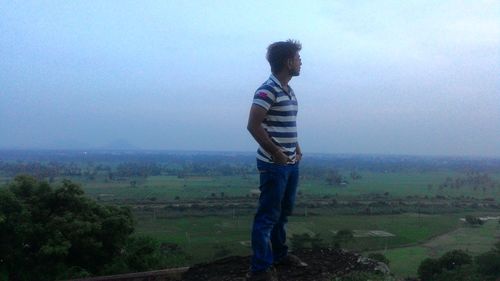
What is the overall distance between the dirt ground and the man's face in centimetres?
175

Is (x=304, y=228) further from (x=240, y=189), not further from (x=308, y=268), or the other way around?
(x=240, y=189)

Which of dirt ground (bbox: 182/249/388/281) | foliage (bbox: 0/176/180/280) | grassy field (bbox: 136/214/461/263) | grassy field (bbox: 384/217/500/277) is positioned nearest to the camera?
dirt ground (bbox: 182/249/388/281)

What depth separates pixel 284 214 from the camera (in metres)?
4.42

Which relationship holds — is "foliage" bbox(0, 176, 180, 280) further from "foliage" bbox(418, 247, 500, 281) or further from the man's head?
"foliage" bbox(418, 247, 500, 281)

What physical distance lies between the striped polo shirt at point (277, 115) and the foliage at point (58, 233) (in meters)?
5.16

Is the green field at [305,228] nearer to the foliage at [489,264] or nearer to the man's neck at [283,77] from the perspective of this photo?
the foliage at [489,264]

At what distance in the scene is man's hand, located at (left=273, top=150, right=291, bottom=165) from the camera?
384 centimetres

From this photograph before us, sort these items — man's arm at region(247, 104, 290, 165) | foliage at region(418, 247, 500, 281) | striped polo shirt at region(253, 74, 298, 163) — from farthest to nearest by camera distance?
foliage at region(418, 247, 500, 281)
striped polo shirt at region(253, 74, 298, 163)
man's arm at region(247, 104, 290, 165)

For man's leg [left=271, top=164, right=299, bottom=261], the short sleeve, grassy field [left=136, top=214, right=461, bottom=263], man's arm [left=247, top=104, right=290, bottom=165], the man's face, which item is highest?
the man's face

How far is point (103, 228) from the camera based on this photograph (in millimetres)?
9211

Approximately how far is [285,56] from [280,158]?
A: 0.82 metres

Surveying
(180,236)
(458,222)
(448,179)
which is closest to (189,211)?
(180,236)

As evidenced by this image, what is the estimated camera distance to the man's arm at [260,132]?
3.80m

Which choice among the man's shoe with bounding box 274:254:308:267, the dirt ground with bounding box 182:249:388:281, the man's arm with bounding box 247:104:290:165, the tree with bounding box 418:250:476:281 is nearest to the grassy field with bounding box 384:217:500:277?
the tree with bounding box 418:250:476:281
